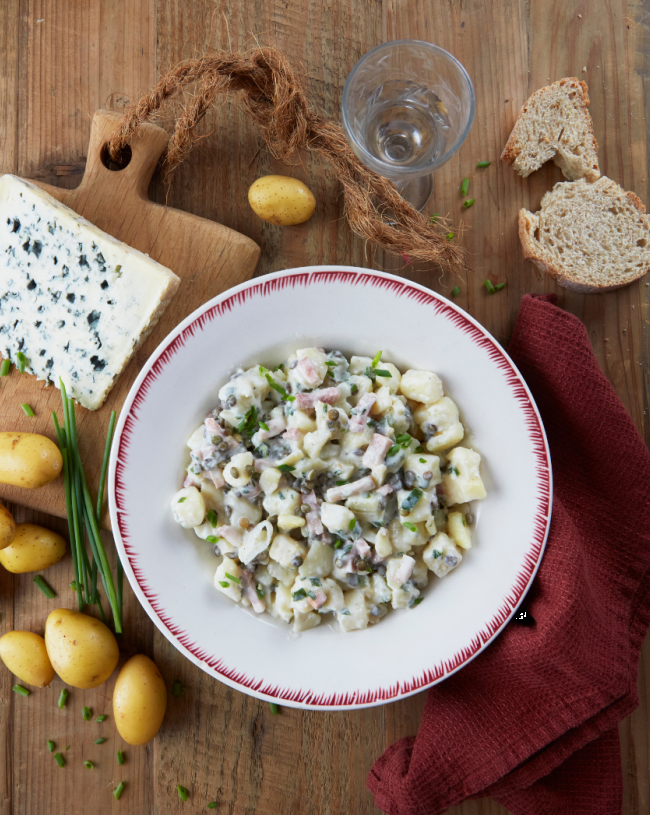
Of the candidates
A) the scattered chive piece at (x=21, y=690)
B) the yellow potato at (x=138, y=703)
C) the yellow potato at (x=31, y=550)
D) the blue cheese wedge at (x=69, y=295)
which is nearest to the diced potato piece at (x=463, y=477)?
the blue cheese wedge at (x=69, y=295)

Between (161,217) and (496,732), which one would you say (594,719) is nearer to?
(496,732)

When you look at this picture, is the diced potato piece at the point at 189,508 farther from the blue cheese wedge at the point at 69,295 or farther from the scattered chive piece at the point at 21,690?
the scattered chive piece at the point at 21,690

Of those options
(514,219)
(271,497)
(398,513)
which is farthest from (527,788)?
(514,219)

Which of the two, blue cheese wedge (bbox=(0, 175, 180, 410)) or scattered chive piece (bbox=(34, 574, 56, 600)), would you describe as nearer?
blue cheese wedge (bbox=(0, 175, 180, 410))

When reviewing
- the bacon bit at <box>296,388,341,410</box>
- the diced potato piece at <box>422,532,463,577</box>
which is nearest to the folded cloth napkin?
the diced potato piece at <box>422,532,463,577</box>

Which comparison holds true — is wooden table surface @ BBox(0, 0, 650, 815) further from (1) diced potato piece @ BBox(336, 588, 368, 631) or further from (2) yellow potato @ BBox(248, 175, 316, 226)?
(1) diced potato piece @ BBox(336, 588, 368, 631)

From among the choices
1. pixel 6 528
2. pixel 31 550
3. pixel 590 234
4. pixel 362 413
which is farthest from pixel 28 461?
pixel 590 234
